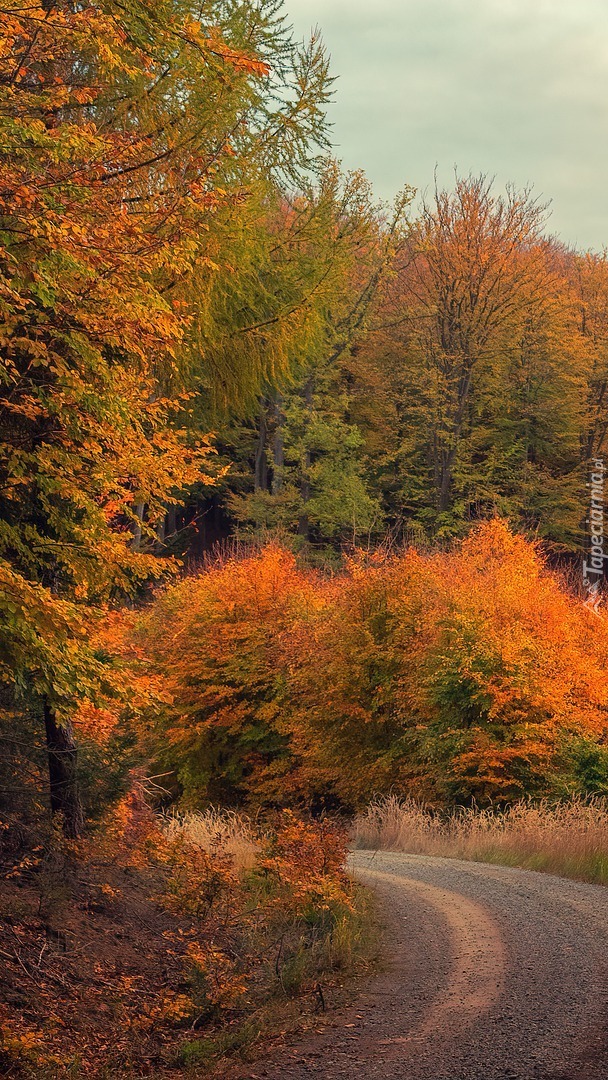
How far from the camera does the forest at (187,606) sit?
6.91 meters

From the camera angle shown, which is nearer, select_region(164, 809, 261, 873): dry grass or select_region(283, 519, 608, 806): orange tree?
select_region(164, 809, 261, 873): dry grass

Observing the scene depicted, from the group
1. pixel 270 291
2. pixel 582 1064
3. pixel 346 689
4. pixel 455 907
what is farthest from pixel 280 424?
pixel 582 1064

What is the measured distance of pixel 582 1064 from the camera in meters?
5.83

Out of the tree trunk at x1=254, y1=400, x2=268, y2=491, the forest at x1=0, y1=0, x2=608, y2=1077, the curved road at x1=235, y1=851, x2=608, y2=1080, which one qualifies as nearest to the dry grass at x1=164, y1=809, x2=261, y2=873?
the forest at x1=0, y1=0, x2=608, y2=1077

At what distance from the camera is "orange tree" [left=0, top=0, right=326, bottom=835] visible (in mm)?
6453

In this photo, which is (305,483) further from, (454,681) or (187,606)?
(454,681)

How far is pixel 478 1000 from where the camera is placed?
7.25 metres

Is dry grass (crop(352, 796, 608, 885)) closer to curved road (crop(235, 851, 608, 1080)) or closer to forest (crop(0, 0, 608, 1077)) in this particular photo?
forest (crop(0, 0, 608, 1077))

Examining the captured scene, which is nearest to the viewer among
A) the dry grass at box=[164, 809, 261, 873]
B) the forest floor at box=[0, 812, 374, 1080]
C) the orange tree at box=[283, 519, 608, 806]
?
the forest floor at box=[0, 812, 374, 1080]

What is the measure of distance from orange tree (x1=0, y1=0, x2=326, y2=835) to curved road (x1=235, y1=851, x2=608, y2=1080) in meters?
2.96

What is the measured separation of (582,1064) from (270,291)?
32.8 ft

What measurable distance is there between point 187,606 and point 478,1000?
1940 centimetres

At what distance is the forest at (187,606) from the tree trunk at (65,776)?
30 mm

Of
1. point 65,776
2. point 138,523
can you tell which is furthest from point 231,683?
point 138,523
